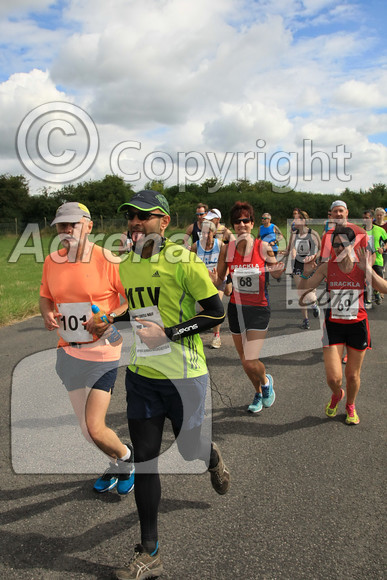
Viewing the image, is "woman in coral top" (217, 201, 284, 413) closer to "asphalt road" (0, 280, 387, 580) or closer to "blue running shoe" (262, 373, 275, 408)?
"blue running shoe" (262, 373, 275, 408)

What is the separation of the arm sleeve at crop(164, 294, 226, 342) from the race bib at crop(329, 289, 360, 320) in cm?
227

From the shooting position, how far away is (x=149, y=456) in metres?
2.75

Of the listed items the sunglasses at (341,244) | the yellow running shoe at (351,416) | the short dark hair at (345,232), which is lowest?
the yellow running shoe at (351,416)

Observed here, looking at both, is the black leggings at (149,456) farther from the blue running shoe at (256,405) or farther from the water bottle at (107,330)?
the blue running shoe at (256,405)

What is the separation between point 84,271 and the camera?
3.45 meters

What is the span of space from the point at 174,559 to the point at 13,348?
5498 millimetres

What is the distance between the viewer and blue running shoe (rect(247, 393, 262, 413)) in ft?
16.4

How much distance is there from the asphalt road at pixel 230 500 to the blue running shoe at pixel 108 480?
6 centimetres

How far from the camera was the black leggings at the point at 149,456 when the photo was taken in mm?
2680

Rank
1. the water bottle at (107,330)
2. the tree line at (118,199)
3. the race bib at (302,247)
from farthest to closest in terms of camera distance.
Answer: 1. the tree line at (118,199)
2. the race bib at (302,247)
3. the water bottle at (107,330)

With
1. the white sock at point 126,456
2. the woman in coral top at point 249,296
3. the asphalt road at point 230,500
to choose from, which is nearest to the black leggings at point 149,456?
the asphalt road at point 230,500

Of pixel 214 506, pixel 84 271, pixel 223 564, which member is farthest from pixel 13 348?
pixel 223 564

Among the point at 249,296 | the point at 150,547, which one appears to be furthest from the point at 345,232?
the point at 150,547

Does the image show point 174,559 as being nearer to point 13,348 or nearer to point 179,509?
point 179,509
